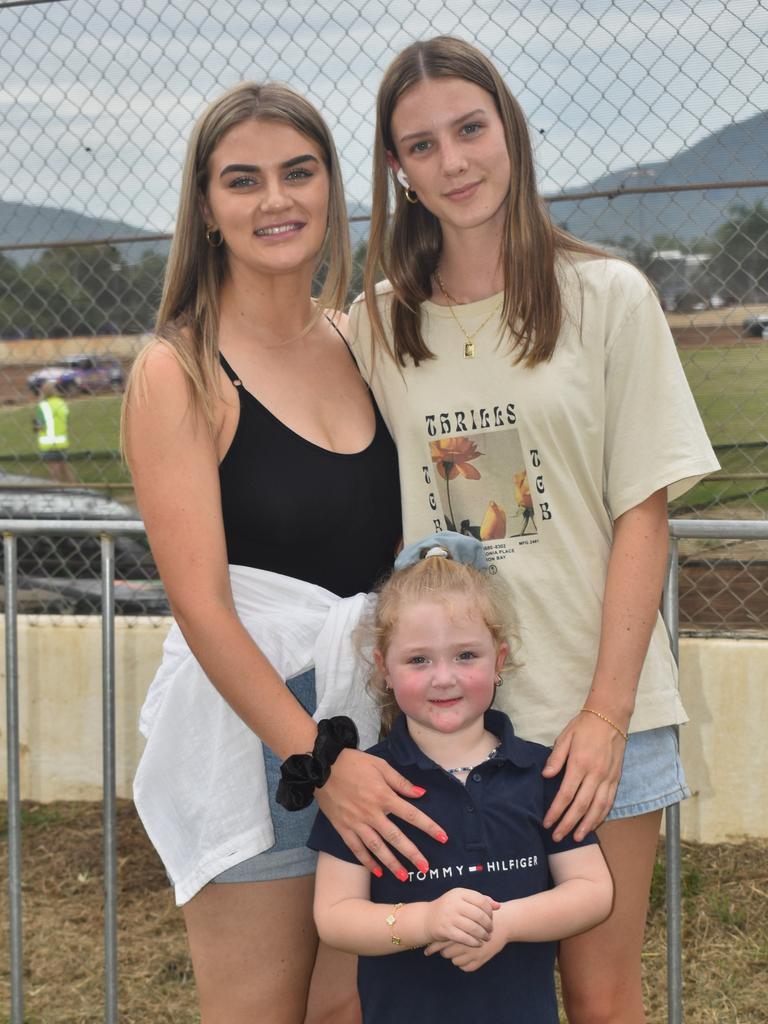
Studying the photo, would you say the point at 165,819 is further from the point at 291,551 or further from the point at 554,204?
the point at 554,204

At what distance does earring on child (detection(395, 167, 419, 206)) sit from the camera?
6.72ft

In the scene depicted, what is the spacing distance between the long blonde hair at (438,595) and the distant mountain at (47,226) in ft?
10.1

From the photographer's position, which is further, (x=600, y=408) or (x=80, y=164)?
(x=80, y=164)

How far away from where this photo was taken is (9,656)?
113 inches

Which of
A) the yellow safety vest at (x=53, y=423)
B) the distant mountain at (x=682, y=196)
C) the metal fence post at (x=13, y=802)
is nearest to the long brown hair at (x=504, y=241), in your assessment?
the metal fence post at (x=13, y=802)

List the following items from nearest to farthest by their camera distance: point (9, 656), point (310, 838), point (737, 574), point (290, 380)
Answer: point (310, 838), point (290, 380), point (9, 656), point (737, 574)

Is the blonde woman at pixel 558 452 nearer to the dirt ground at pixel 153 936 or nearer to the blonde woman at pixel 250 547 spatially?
the blonde woman at pixel 250 547

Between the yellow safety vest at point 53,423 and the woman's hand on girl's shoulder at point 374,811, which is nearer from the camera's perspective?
the woman's hand on girl's shoulder at point 374,811

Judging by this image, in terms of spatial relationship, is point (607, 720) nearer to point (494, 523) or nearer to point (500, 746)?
point (500, 746)

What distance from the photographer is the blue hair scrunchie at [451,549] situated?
6.09 feet

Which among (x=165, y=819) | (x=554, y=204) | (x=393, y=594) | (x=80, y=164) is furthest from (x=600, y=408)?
(x=80, y=164)

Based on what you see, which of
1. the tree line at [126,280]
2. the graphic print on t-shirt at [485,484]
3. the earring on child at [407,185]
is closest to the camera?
the graphic print on t-shirt at [485,484]

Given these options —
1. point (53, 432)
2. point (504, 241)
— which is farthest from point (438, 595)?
point (53, 432)

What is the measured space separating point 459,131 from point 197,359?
57 centimetres
